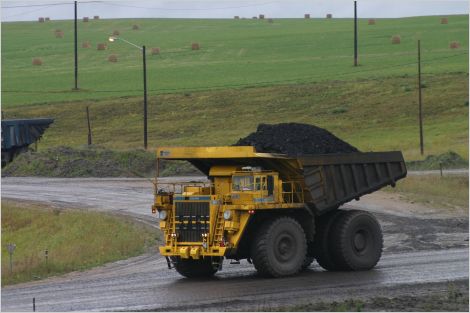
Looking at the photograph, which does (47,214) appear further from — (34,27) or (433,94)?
(34,27)

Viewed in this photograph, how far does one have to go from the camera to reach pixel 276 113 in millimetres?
73812

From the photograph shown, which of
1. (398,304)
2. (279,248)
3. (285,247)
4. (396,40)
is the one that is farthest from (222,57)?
(398,304)

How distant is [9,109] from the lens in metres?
77.8

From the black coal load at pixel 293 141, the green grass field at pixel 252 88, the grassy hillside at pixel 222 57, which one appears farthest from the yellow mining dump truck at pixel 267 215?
the grassy hillside at pixel 222 57

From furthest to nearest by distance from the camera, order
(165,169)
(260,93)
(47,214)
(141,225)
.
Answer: (260,93) < (165,169) < (47,214) < (141,225)

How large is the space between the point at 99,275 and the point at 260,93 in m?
56.3

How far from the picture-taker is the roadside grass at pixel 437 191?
40031mm

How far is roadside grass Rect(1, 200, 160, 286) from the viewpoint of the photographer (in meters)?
25.4

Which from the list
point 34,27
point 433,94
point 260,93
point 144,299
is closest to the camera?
point 144,299

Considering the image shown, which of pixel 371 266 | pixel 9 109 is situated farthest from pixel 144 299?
pixel 9 109

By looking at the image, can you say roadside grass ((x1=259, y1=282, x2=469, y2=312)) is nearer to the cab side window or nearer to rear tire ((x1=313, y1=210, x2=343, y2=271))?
the cab side window

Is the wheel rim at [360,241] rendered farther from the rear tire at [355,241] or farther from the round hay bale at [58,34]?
the round hay bale at [58,34]

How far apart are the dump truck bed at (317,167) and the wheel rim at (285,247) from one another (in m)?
0.93

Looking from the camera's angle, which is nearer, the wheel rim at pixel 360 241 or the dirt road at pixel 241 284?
the dirt road at pixel 241 284
